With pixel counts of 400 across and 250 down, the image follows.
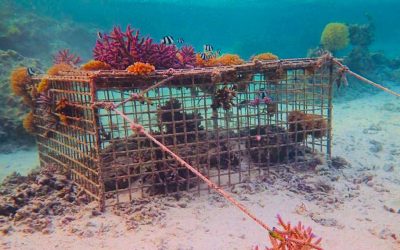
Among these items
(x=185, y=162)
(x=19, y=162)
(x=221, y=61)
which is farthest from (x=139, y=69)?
(x=19, y=162)

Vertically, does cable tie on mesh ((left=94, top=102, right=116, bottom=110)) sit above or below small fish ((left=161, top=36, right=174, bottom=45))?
below

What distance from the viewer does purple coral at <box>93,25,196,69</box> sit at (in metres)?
5.88

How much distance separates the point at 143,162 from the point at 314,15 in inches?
2430

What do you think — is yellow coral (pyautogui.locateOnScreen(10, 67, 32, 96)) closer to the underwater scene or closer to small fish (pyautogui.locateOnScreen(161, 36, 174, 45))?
the underwater scene

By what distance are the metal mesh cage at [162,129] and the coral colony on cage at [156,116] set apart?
19 mm

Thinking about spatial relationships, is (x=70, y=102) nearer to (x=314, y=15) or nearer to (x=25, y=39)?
(x=25, y=39)

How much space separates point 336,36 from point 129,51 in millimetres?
16997

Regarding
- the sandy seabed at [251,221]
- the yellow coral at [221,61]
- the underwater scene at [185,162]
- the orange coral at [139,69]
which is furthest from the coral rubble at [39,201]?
the yellow coral at [221,61]

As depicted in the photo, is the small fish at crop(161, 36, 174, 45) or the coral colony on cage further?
the small fish at crop(161, 36, 174, 45)

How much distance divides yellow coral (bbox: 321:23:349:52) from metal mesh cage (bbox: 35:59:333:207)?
14.2 metres

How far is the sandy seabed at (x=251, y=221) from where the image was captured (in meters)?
4.51

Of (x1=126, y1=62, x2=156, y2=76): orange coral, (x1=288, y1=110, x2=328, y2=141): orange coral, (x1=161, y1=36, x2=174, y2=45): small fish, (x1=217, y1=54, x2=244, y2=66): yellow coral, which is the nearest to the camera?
(x1=126, y1=62, x2=156, y2=76): orange coral

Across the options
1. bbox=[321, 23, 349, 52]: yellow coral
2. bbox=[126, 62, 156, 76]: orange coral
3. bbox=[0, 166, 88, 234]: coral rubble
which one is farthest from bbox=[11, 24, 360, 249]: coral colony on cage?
bbox=[321, 23, 349, 52]: yellow coral

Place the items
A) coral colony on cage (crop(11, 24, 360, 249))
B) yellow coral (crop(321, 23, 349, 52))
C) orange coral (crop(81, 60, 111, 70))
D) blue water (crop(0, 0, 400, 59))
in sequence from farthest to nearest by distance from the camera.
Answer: blue water (crop(0, 0, 400, 59)) → yellow coral (crop(321, 23, 349, 52)) → orange coral (crop(81, 60, 111, 70)) → coral colony on cage (crop(11, 24, 360, 249))
